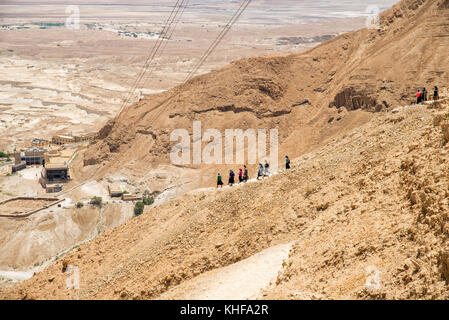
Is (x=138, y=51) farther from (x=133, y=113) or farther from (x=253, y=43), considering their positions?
(x=133, y=113)

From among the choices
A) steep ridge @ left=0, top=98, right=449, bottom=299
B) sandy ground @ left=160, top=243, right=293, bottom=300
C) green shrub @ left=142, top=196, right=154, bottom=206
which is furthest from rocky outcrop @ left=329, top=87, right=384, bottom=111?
sandy ground @ left=160, top=243, right=293, bottom=300

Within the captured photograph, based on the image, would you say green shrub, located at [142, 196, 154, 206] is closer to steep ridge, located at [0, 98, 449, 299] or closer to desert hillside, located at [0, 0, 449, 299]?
desert hillside, located at [0, 0, 449, 299]

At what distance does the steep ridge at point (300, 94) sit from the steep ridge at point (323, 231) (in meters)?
13.6

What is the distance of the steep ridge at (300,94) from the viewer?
31.7 metres

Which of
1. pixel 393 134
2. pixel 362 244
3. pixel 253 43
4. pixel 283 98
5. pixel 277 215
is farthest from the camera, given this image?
pixel 253 43

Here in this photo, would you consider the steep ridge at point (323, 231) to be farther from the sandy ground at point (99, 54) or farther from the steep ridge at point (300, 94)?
the sandy ground at point (99, 54)

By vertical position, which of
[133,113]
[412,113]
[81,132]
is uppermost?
[412,113]

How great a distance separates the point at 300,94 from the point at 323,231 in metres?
27.2

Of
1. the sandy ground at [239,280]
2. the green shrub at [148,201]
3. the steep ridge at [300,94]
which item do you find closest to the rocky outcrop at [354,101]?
the steep ridge at [300,94]

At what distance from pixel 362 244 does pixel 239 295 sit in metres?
2.55

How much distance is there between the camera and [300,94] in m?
37.8

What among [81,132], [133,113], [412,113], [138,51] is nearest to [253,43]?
[138,51]

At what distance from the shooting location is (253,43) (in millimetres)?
140625

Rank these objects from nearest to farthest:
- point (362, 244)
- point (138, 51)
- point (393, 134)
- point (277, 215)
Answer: point (362, 244), point (277, 215), point (393, 134), point (138, 51)
